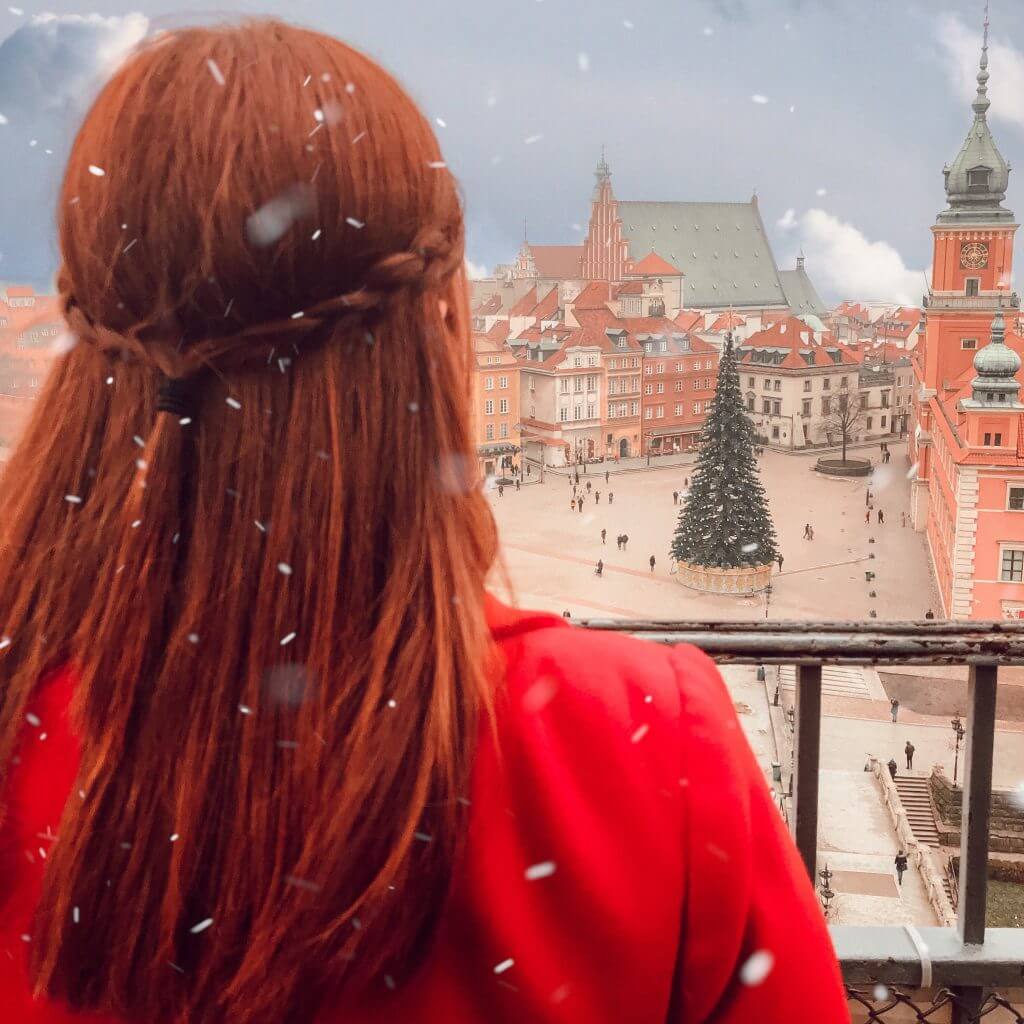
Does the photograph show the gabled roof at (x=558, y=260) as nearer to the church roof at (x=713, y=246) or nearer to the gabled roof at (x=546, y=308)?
the church roof at (x=713, y=246)

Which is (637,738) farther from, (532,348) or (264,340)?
(532,348)

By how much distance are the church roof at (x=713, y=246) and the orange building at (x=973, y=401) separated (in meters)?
5.71

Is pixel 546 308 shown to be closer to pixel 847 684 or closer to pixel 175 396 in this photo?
pixel 847 684

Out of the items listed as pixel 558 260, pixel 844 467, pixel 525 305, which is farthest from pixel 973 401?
pixel 558 260

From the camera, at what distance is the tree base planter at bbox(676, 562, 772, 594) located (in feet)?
21.5

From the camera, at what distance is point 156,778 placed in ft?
0.99

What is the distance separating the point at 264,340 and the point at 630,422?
22.8 ft

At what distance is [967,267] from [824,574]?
7.95 feet

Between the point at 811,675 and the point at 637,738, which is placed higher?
the point at 637,738

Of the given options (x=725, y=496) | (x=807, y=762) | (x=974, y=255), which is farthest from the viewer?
(x=974, y=255)

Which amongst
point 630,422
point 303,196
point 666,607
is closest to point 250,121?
point 303,196

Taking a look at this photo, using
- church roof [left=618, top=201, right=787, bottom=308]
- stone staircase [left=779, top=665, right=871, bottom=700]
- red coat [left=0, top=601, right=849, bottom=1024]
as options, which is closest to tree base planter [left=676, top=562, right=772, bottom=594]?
stone staircase [left=779, top=665, right=871, bottom=700]

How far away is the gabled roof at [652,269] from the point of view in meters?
11.3

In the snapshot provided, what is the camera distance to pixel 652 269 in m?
11.6
